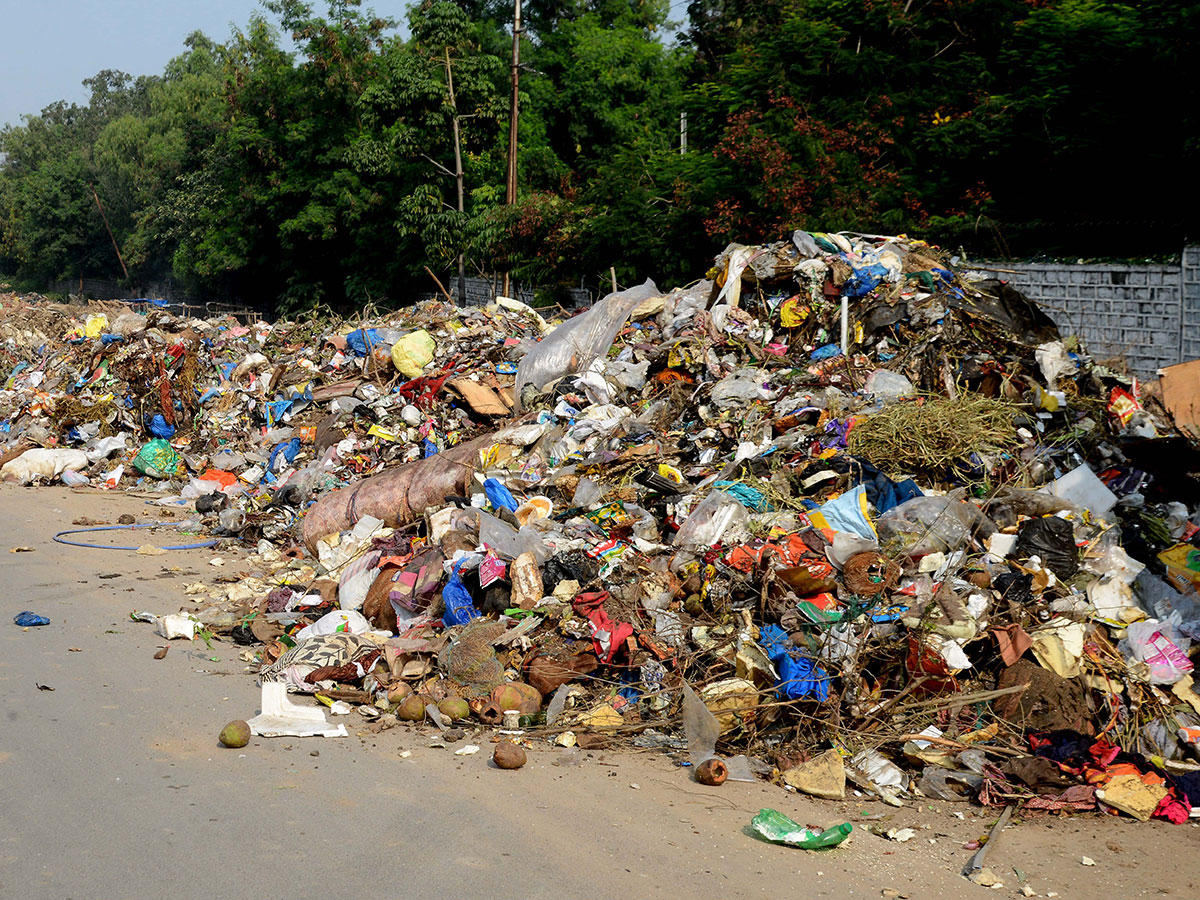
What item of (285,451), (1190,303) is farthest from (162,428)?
(1190,303)

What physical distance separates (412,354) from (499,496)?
3.84m

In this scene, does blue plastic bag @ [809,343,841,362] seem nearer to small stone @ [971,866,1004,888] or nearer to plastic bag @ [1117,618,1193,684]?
plastic bag @ [1117,618,1193,684]

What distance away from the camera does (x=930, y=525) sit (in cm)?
483

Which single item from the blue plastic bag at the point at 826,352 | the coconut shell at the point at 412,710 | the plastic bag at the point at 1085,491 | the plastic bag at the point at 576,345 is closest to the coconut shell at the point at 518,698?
the coconut shell at the point at 412,710

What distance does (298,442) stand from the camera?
956 cm

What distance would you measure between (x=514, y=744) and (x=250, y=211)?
27.2 meters

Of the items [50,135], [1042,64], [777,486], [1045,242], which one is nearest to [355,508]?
[777,486]

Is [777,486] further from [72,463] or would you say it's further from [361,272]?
[361,272]

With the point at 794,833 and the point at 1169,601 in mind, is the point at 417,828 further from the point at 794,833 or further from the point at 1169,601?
the point at 1169,601

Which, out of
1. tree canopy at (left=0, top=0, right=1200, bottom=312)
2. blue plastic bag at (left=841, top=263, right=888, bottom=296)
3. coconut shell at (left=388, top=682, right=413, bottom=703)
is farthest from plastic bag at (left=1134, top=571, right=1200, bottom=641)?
tree canopy at (left=0, top=0, right=1200, bottom=312)

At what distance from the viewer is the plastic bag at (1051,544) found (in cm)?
465

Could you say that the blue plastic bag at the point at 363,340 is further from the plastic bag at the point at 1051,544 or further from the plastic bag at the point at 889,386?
the plastic bag at the point at 1051,544

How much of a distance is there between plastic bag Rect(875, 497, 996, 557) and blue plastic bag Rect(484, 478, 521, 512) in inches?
90.8

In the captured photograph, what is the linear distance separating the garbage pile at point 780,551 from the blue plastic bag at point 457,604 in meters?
0.01
